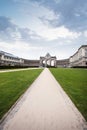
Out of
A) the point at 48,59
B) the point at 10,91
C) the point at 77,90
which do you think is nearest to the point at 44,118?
the point at 10,91

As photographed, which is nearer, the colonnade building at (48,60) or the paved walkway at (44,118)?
the paved walkway at (44,118)

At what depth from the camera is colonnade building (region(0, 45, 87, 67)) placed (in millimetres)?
87500

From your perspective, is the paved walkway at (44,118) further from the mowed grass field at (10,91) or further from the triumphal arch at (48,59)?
the triumphal arch at (48,59)

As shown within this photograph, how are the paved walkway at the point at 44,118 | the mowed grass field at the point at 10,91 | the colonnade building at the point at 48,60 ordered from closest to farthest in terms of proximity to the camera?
1. the paved walkway at the point at 44,118
2. the mowed grass field at the point at 10,91
3. the colonnade building at the point at 48,60

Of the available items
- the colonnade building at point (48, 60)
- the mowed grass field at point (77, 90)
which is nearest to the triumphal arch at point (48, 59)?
the colonnade building at point (48, 60)

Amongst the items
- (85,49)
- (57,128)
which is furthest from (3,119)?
(85,49)

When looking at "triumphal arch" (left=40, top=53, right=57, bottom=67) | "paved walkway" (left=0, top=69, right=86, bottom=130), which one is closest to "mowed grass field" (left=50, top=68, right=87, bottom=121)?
"paved walkway" (left=0, top=69, right=86, bottom=130)

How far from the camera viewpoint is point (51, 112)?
17.1 ft


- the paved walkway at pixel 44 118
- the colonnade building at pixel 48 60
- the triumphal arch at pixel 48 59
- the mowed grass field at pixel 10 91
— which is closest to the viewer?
the paved walkway at pixel 44 118

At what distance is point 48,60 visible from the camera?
13988 cm

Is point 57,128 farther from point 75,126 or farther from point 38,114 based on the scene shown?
point 38,114

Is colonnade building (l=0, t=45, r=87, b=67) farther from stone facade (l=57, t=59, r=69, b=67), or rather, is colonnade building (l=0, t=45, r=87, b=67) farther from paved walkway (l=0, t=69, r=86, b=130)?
paved walkway (l=0, t=69, r=86, b=130)

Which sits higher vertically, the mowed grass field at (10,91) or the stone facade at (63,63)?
the stone facade at (63,63)

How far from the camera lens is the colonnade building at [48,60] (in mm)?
87500
